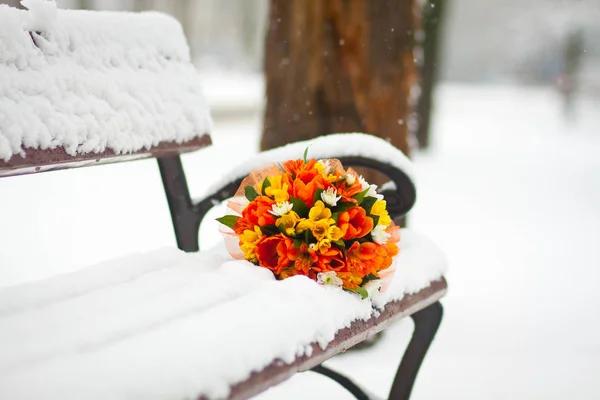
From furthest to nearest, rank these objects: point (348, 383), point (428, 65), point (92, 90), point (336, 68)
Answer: point (428, 65), point (336, 68), point (348, 383), point (92, 90)

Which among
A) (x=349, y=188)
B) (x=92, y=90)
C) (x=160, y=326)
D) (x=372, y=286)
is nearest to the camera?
(x=160, y=326)

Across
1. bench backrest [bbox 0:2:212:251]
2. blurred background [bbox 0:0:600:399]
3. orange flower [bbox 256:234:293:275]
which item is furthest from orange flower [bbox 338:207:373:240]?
blurred background [bbox 0:0:600:399]

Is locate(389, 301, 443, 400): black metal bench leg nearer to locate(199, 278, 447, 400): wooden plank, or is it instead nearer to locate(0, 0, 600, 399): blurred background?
locate(199, 278, 447, 400): wooden plank

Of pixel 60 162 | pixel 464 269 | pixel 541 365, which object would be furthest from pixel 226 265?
pixel 464 269

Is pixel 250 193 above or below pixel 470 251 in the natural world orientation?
above

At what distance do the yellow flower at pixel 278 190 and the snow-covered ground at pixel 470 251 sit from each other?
109 centimetres

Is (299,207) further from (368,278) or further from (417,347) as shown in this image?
(417,347)

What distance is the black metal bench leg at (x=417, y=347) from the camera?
146 centimetres

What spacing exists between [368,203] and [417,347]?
51 cm

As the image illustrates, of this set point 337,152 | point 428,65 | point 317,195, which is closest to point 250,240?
point 317,195

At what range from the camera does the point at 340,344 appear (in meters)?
0.98

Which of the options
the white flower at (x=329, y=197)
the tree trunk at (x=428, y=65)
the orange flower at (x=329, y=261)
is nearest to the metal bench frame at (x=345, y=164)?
the orange flower at (x=329, y=261)

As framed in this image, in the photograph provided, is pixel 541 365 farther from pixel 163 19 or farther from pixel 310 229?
pixel 163 19

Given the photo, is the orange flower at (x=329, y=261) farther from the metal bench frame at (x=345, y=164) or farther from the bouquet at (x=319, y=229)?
the metal bench frame at (x=345, y=164)
